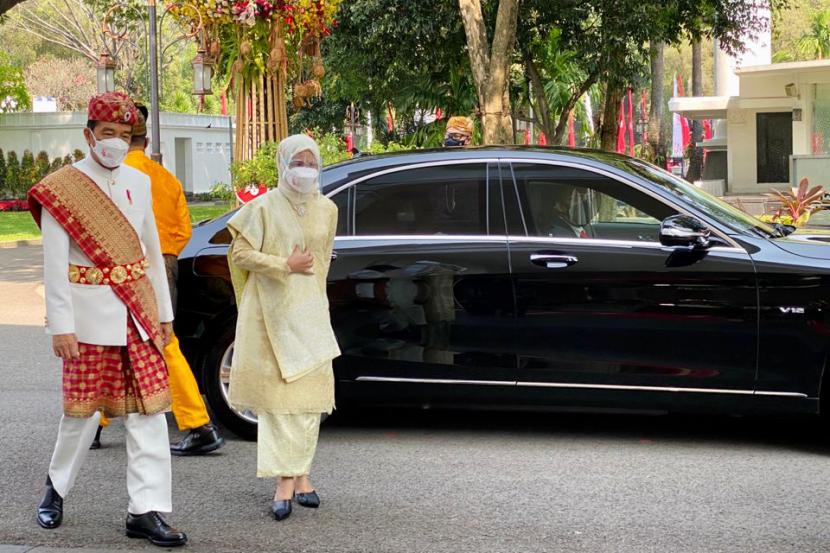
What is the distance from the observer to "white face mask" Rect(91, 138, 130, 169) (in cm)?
534

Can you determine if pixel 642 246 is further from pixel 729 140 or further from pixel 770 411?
pixel 729 140

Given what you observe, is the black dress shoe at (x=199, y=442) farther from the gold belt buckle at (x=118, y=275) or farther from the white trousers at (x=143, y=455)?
the gold belt buckle at (x=118, y=275)

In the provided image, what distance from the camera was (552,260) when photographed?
23.1ft

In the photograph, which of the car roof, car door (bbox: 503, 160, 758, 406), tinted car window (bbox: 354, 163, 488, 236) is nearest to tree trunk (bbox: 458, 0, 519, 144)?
the car roof

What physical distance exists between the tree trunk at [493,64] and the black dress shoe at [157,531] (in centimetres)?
1390

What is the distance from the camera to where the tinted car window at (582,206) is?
710 cm

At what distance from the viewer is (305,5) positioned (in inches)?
534

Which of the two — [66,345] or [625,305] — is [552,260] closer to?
[625,305]

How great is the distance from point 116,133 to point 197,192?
56711 millimetres

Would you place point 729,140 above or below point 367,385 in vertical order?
above

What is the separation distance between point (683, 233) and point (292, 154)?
2275 mm

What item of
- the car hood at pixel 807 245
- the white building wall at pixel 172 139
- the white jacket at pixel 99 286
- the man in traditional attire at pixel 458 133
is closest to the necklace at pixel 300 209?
the white jacket at pixel 99 286

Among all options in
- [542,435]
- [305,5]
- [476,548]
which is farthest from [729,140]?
[476,548]

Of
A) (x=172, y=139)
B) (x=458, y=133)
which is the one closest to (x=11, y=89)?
(x=172, y=139)
